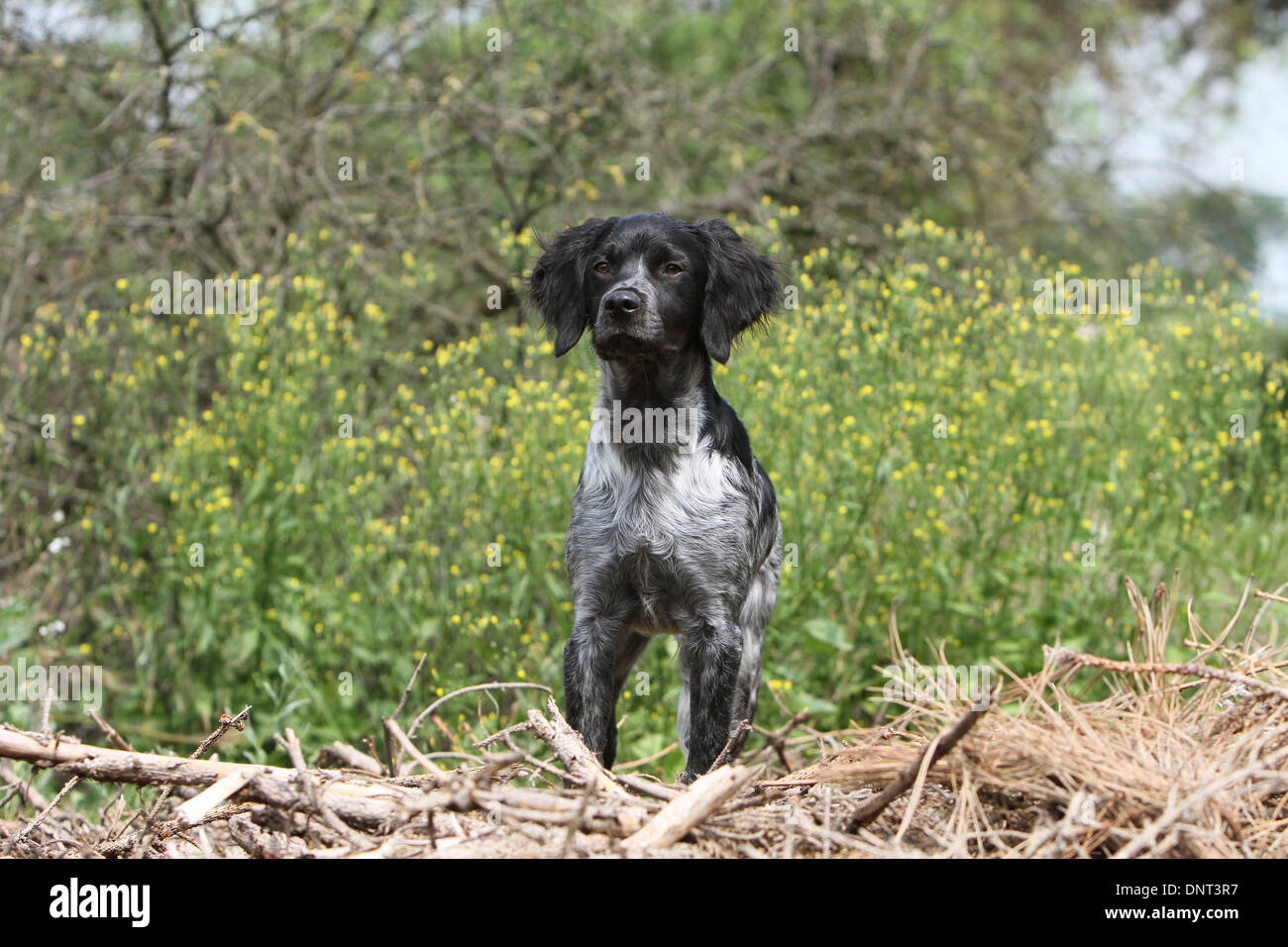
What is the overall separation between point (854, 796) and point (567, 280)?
1732 millimetres

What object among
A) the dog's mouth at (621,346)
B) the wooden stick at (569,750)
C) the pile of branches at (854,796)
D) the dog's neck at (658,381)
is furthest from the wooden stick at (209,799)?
the dog's neck at (658,381)

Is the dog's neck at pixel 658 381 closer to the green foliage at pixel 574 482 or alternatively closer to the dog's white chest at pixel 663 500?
the dog's white chest at pixel 663 500

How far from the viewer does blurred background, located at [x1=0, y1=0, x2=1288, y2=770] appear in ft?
15.2

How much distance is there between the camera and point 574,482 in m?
4.53

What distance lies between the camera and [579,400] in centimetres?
484

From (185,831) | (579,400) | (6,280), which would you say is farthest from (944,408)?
(6,280)

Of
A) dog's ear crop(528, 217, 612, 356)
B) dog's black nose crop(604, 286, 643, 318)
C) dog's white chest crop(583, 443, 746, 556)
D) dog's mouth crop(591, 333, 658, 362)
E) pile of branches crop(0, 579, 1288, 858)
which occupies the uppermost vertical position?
dog's ear crop(528, 217, 612, 356)

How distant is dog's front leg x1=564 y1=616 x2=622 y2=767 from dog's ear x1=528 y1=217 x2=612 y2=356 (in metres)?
0.77

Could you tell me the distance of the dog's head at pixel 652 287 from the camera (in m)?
3.06

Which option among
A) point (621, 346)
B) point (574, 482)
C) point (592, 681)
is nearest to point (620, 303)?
point (621, 346)

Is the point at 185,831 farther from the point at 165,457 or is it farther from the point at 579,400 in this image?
the point at 165,457

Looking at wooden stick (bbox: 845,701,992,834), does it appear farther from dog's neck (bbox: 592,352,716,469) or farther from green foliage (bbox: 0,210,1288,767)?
green foliage (bbox: 0,210,1288,767)

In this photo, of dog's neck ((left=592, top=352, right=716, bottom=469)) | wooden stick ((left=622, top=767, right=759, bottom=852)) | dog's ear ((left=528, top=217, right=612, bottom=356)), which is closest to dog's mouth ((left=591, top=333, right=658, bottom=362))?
dog's neck ((left=592, top=352, right=716, bottom=469))

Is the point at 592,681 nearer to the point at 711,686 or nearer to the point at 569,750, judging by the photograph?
the point at 711,686
